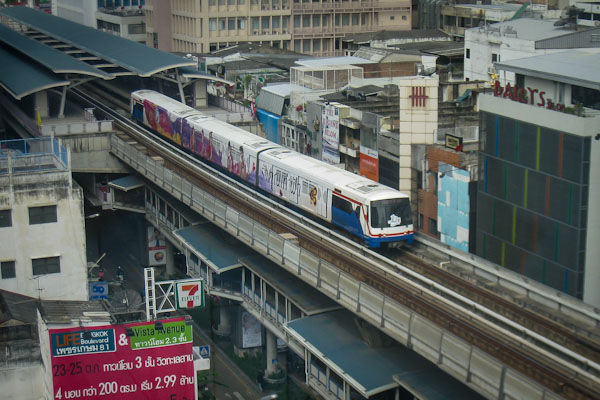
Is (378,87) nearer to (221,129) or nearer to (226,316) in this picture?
(221,129)

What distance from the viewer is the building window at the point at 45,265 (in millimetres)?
45188

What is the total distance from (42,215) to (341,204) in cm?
1348

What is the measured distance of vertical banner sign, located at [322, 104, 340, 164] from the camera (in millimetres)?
63656

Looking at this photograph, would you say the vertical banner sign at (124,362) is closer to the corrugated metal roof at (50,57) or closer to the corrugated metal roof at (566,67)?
the corrugated metal roof at (566,67)

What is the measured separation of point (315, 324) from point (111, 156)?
32055 millimetres

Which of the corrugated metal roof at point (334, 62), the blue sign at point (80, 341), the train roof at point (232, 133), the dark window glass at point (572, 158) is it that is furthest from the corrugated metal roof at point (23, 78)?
the dark window glass at point (572, 158)

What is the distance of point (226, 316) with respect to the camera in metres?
52.2

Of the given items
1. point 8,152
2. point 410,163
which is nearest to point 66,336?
point 8,152

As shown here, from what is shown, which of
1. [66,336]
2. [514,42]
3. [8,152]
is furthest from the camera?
[514,42]

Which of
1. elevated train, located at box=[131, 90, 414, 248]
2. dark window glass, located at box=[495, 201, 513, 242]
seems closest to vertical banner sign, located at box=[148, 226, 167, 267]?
elevated train, located at box=[131, 90, 414, 248]

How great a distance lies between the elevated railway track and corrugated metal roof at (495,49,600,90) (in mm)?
9996

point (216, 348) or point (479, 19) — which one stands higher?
point (479, 19)

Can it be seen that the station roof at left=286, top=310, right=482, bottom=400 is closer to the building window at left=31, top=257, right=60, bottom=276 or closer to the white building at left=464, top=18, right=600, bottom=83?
the building window at left=31, top=257, right=60, bottom=276

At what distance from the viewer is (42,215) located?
4522cm
